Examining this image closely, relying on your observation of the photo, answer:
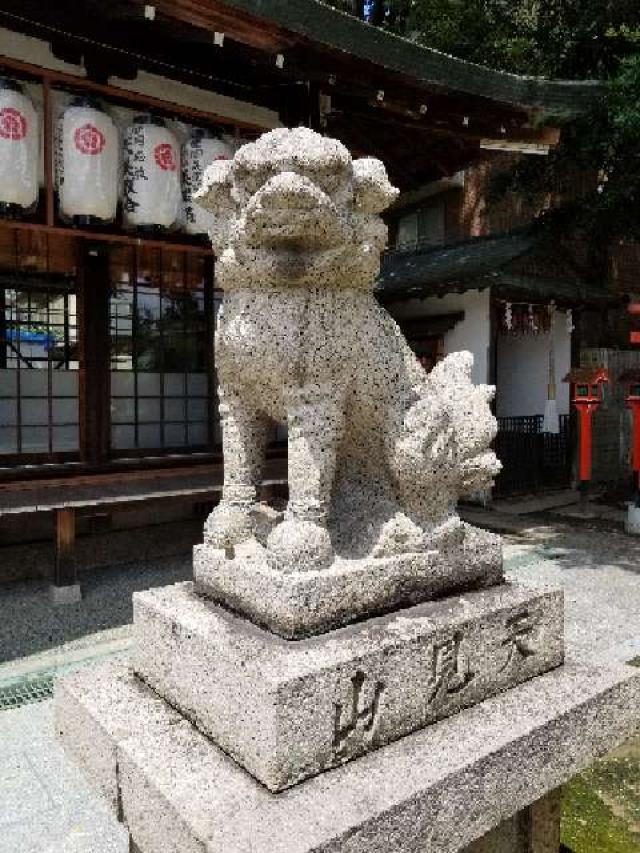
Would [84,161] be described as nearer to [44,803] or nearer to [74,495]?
[74,495]

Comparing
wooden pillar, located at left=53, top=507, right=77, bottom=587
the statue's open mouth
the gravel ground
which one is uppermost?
the statue's open mouth

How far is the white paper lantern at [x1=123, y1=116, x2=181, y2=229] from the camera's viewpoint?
5.45 metres

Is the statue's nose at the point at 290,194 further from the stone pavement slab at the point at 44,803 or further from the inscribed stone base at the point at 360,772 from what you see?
the stone pavement slab at the point at 44,803

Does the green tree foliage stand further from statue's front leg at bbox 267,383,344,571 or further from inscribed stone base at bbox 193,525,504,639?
statue's front leg at bbox 267,383,344,571

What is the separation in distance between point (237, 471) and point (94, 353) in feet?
14.2

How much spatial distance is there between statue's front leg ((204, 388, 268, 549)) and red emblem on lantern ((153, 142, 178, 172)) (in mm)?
4201

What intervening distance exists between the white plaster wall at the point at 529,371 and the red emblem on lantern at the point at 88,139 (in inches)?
324

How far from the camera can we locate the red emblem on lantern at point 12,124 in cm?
471

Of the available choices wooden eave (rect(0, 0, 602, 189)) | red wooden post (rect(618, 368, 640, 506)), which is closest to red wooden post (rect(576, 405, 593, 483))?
red wooden post (rect(618, 368, 640, 506))

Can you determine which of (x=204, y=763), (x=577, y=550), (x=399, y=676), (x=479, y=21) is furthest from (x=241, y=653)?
(x=479, y=21)

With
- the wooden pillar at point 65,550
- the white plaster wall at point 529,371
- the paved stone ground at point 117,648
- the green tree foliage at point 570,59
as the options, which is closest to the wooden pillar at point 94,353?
the wooden pillar at point 65,550

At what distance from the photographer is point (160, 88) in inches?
236

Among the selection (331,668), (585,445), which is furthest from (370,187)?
(585,445)

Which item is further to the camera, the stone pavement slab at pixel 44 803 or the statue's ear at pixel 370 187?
the stone pavement slab at pixel 44 803
